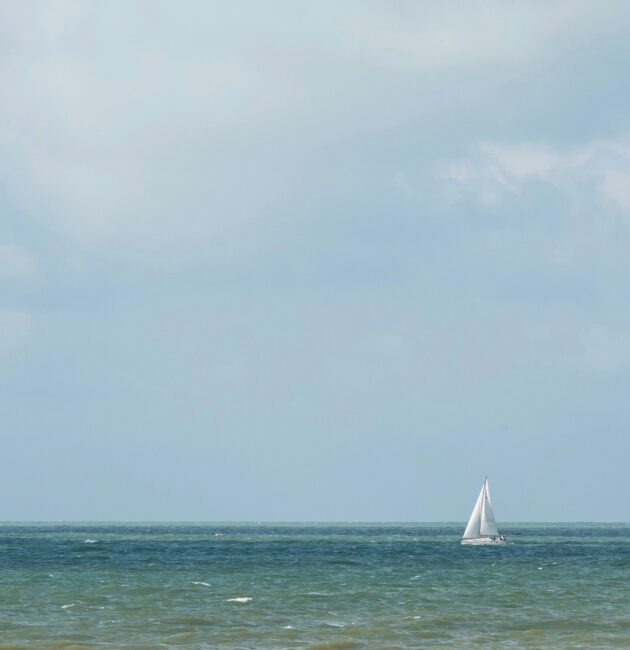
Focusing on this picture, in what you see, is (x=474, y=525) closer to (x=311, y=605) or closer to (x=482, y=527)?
(x=482, y=527)

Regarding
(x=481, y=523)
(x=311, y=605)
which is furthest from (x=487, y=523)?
(x=311, y=605)

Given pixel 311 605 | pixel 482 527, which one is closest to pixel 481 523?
pixel 482 527

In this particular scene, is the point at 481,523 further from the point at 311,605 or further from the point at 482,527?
the point at 311,605

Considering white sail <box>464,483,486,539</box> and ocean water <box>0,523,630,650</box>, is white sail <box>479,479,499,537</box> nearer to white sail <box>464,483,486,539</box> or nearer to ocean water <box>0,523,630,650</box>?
white sail <box>464,483,486,539</box>

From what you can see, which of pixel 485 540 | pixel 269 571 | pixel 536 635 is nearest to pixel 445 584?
pixel 269 571

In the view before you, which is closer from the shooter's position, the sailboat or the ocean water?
the ocean water

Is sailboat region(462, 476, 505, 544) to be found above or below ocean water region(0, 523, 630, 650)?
above

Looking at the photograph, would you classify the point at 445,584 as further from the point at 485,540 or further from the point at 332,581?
the point at 485,540

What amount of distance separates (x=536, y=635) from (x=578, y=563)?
5863cm

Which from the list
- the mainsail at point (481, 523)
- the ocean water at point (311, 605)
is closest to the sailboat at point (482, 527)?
the mainsail at point (481, 523)

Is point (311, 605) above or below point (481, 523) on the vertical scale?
below

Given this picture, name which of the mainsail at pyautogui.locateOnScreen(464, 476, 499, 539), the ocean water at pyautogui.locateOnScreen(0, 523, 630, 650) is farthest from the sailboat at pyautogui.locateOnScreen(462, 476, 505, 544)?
the ocean water at pyautogui.locateOnScreen(0, 523, 630, 650)

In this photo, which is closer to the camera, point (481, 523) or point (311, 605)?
point (311, 605)

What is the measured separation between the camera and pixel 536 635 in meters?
Answer: 41.3
